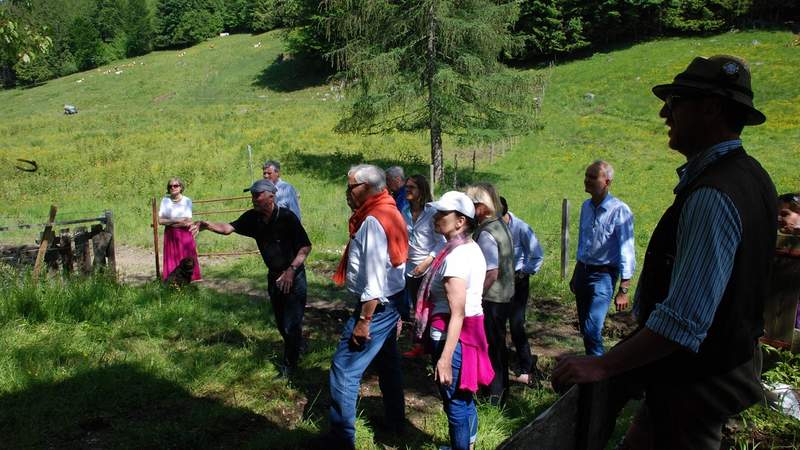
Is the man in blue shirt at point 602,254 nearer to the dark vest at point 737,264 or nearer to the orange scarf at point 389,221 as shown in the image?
the orange scarf at point 389,221

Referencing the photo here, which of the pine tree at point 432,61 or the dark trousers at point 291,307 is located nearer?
the dark trousers at point 291,307

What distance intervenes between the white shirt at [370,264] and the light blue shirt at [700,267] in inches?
91.4

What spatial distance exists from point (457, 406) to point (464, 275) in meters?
0.85

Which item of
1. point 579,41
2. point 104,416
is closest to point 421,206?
point 104,416

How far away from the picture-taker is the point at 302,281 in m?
5.39

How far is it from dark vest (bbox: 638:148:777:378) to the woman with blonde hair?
250 cm

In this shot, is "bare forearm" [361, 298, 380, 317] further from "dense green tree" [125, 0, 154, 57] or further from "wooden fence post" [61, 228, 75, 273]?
"dense green tree" [125, 0, 154, 57]

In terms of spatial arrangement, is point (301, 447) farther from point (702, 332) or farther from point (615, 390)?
point (702, 332)

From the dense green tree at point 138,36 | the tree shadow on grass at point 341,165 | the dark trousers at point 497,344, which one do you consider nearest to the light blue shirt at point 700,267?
the dark trousers at point 497,344

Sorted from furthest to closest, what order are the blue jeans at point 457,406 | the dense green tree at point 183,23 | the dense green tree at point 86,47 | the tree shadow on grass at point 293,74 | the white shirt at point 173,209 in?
the dense green tree at point 183,23
the dense green tree at point 86,47
the tree shadow on grass at point 293,74
the white shirt at point 173,209
the blue jeans at point 457,406

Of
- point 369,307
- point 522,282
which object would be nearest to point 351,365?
point 369,307

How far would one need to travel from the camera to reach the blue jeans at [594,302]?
4961 millimetres

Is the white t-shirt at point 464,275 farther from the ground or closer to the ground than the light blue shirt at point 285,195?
closer to the ground

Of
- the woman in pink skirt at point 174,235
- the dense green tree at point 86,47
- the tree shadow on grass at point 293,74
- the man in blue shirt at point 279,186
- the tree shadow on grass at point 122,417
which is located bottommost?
the tree shadow on grass at point 122,417
